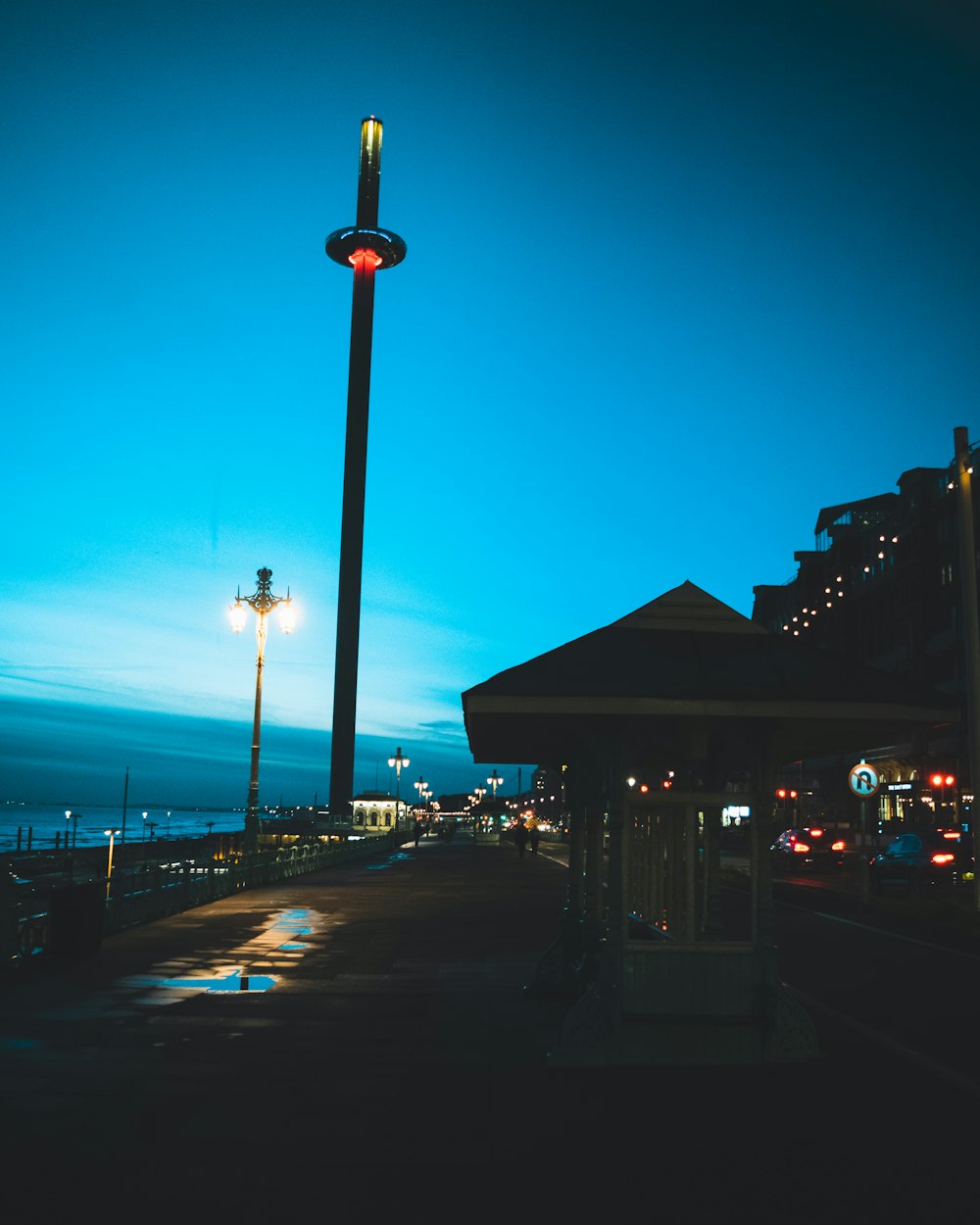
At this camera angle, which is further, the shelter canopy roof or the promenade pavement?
the shelter canopy roof

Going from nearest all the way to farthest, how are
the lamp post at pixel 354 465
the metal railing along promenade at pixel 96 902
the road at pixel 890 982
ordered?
1. the road at pixel 890 982
2. the metal railing along promenade at pixel 96 902
3. the lamp post at pixel 354 465

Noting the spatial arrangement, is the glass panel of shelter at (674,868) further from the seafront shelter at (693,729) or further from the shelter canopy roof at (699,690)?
the shelter canopy roof at (699,690)

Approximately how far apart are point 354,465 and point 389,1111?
8496 cm

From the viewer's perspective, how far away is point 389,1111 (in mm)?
7793

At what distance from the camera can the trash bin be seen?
15359mm

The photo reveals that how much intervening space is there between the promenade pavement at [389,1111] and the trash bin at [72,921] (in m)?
1.62

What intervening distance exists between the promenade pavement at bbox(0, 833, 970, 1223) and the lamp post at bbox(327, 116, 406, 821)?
67310mm

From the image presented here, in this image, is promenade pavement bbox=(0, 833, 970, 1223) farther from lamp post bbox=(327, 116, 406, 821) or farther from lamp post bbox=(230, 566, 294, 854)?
lamp post bbox=(327, 116, 406, 821)

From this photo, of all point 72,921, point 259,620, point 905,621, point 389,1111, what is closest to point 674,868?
point 389,1111

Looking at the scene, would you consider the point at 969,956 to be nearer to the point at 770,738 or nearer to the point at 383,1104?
the point at 770,738

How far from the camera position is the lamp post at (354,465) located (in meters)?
87.4

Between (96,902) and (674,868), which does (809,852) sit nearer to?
(96,902)

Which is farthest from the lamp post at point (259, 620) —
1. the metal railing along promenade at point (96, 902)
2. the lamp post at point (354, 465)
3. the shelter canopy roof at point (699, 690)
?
the lamp post at point (354, 465)

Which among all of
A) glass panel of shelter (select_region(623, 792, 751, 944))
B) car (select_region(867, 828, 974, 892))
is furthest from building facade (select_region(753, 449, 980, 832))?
glass panel of shelter (select_region(623, 792, 751, 944))
